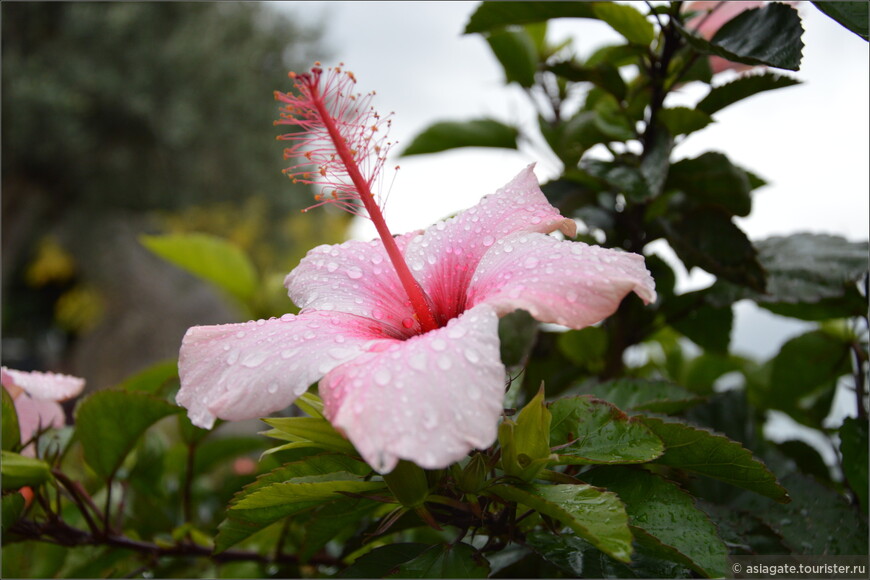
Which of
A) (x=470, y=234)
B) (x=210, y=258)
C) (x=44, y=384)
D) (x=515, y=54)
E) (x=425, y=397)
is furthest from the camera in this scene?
(x=210, y=258)

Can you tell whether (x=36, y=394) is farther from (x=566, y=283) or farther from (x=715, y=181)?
(x=715, y=181)

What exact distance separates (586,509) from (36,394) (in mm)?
537

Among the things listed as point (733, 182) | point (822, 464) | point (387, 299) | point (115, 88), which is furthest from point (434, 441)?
point (115, 88)

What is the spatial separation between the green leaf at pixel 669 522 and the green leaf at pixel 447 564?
11cm

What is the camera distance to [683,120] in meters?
0.70

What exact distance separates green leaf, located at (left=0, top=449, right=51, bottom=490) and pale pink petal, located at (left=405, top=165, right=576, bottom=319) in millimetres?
394

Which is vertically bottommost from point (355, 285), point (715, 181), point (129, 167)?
point (355, 285)

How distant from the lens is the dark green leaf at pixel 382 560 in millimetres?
491

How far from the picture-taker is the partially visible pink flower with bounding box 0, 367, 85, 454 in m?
0.66

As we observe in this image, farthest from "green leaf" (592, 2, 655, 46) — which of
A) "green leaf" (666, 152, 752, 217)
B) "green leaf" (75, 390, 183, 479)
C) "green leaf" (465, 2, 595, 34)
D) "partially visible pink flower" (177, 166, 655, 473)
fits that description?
"green leaf" (75, 390, 183, 479)

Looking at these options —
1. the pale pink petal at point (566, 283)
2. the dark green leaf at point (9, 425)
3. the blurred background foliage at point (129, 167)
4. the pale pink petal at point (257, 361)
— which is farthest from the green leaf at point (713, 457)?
the blurred background foliage at point (129, 167)

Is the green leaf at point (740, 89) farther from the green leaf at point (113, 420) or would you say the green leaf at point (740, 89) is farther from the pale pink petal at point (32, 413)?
the pale pink petal at point (32, 413)

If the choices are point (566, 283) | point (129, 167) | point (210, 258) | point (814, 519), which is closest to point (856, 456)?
point (814, 519)

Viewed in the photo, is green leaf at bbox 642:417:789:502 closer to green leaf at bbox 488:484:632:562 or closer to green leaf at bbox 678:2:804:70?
green leaf at bbox 488:484:632:562
